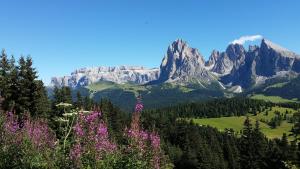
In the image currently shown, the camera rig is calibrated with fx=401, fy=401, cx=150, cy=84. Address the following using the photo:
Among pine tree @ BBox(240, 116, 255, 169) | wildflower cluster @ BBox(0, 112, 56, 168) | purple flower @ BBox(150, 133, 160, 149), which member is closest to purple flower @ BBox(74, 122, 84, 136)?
wildflower cluster @ BBox(0, 112, 56, 168)

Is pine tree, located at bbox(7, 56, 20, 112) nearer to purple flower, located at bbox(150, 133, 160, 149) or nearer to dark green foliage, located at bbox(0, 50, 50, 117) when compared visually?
dark green foliage, located at bbox(0, 50, 50, 117)

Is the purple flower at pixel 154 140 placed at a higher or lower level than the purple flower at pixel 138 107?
lower

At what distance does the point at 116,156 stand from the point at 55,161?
2.13 meters

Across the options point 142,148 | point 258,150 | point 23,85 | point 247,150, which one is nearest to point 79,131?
point 142,148

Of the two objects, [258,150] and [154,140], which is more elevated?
[154,140]

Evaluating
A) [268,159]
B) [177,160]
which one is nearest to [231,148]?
[177,160]

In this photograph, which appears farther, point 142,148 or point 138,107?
point 142,148

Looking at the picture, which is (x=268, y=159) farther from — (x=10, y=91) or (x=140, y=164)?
(x=140, y=164)

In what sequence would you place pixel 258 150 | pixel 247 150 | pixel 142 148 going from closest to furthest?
1. pixel 142 148
2. pixel 247 150
3. pixel 258 150

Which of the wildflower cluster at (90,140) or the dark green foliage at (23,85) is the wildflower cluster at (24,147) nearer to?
the wildflower cluster at (90,140)

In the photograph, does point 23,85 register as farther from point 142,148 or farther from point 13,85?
point 142,148

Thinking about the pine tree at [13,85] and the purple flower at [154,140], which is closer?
the purple flower at [154,140]

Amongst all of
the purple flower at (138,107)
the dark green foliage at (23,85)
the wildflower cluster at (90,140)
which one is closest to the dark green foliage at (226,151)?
the dark green foliage at (23,85)

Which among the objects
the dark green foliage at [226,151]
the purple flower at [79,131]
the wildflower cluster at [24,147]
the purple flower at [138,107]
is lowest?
the dark green foliage at [226,151]
